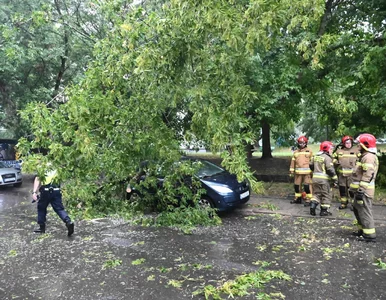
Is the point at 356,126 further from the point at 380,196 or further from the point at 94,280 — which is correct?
the point at 94,280

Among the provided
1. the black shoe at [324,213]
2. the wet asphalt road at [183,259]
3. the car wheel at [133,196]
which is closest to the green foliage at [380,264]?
the wet asphalt road at [183,259]

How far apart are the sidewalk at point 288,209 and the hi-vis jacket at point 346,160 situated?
2.87 ft

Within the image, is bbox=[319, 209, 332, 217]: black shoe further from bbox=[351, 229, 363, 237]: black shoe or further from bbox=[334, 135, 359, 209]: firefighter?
bbox=[351, 229, 363, 237]: black shoe

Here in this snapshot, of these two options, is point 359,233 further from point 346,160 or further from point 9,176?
point 9,176

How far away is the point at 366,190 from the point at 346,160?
2.54 meters

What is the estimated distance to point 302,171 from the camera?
30.0 ft

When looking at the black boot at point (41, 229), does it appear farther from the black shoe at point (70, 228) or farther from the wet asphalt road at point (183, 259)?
the black shoe at point (70, 228)

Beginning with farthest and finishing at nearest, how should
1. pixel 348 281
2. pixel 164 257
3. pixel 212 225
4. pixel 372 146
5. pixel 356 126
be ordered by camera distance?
1. pixel 356 126
2. pixel 212 225
3. pixel 372 146
4. pixel 164 257
5. pixel 348 281

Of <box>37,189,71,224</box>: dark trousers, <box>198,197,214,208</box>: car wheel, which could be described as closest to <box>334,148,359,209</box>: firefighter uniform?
<box>198,197,214,208</box>: car wheel

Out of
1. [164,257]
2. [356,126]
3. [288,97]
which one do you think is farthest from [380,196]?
[164,257]

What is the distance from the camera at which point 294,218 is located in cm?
811

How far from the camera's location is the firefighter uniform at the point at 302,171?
29.9ft

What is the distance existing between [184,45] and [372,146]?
12.1 feet

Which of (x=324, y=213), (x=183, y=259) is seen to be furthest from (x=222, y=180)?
(x=183, y=259)
